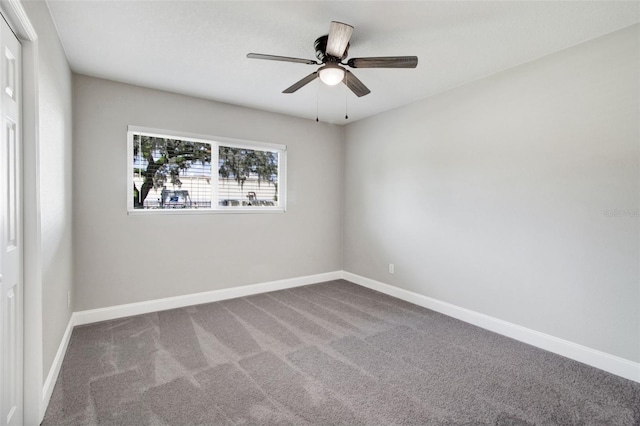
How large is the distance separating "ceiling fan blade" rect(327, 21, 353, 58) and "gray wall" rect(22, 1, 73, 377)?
165 cm

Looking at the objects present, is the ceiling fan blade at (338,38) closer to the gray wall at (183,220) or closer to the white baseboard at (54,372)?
the gray wall at (183,220)

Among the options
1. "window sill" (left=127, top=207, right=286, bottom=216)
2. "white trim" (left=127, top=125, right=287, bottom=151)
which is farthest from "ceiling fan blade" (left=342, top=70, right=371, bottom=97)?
"window sill" (left=127, top=207, right=286, bottom=216)

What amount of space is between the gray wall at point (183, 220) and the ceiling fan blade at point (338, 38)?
2.24 m

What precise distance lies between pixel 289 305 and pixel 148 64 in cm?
297

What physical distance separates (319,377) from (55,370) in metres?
1.89

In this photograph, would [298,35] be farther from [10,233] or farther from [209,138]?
[10,233]

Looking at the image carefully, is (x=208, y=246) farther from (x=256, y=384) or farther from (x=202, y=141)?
(x=256, y=384)

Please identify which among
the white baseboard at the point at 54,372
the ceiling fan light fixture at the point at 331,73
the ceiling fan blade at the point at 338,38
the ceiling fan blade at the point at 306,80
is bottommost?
the white baseboard at the point at 54,372

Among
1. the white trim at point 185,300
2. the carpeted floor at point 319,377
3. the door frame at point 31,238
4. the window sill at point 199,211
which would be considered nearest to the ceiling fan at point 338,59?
the door frame at point 31,238

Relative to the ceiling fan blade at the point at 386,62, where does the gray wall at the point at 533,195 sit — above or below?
below

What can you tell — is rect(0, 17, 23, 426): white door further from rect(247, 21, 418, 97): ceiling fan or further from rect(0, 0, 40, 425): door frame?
rect(247, 21, 418, 97): ceiling fan

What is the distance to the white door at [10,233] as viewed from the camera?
56.3 inches

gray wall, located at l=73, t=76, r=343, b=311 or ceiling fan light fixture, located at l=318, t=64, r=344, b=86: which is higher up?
ceiling fan light fixture, located at l=318, t=64, r=344, b=86

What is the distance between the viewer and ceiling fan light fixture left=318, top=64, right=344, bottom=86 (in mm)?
2281
